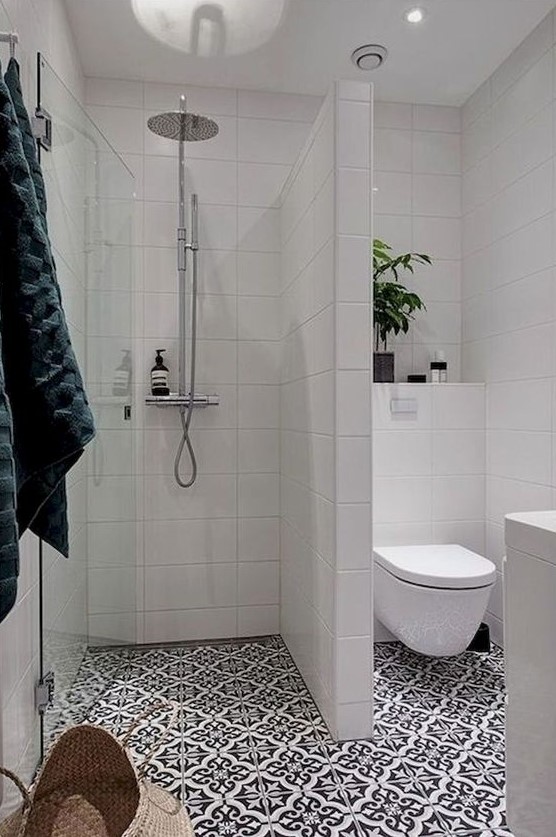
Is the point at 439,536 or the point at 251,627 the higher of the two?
the point at 439,536

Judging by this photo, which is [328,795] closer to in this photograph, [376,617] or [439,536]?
[376,617]

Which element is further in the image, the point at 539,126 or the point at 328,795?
the point at 539,126

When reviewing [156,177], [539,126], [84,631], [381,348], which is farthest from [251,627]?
[539,126]

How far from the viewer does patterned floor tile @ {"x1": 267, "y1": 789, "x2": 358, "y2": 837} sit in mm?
1571

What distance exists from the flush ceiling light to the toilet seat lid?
2106 mm

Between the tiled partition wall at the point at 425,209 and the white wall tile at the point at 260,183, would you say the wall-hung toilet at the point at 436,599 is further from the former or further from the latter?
the white wall tile at the point at 260,183

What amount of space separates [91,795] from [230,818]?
1.31ft

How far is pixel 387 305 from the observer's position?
2793mm

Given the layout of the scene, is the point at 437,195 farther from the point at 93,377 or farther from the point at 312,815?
the point at 312,815

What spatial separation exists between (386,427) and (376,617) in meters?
0.82

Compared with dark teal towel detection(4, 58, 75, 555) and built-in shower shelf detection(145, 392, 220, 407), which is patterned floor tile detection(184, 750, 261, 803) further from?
built-in shower shelf detection(145, 392, 220, 407)

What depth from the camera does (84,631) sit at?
220cm

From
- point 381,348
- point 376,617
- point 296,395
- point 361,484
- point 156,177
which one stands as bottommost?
point 376,617

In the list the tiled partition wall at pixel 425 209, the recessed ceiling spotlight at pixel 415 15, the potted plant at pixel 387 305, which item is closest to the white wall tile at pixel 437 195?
the tiled partition wall at pixel 425 209
